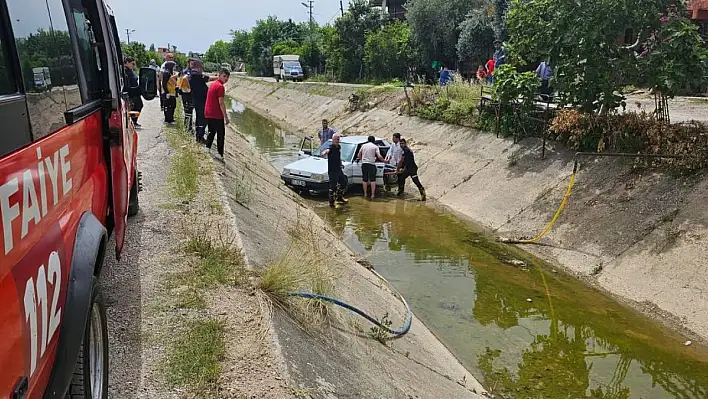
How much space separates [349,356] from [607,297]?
6431 mm

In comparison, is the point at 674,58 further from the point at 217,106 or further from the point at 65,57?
the point at 65,57

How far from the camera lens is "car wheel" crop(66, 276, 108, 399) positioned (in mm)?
3318

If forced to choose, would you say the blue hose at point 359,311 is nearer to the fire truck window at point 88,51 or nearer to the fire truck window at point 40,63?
the fire truck window at point 88,51

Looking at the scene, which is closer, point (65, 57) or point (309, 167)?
point (65, 57)

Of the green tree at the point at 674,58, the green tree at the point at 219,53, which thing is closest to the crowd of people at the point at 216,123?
the green tree at the point at 674,58

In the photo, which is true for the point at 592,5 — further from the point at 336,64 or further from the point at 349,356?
the point at 336,64

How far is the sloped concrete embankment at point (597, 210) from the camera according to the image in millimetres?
10016

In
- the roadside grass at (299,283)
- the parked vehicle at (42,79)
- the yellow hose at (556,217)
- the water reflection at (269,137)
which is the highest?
the parked vehicle at (42,79)

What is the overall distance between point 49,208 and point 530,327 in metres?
7.92

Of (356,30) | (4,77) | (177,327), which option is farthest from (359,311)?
(356,30)

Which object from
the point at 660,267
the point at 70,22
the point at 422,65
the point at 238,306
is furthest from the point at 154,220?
the point at 422,65

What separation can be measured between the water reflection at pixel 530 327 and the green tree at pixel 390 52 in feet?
101

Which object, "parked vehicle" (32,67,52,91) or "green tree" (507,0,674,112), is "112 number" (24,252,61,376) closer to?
Result: "parked vehicle" (32,67,52,91)

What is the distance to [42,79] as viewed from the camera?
2.96m
